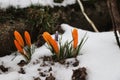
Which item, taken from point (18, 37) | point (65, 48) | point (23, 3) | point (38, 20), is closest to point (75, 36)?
point (65, 48)

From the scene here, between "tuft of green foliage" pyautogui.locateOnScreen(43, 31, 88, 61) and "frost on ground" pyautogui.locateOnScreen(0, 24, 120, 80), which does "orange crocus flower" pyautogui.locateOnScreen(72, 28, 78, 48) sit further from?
"frost on ground" pyautogui.locateOnScreen(0, 24, 120, 80)

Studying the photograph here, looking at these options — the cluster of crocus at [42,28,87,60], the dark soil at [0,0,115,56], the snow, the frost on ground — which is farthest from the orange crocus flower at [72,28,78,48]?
the snow

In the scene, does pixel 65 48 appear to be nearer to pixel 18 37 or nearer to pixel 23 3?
pixel 18 37

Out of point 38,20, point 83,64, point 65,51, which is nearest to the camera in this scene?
point 83,64

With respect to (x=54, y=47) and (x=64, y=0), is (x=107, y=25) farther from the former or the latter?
(x=54, y=47)

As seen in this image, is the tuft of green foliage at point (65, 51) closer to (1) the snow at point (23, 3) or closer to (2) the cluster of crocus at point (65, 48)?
(2) the cluster of crocus at point (65, 48)

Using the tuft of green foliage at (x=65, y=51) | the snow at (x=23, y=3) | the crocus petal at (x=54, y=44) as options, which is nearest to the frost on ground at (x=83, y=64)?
the tuft of green foliage at (x=65, y=51)

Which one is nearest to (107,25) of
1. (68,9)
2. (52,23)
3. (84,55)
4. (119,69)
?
(68,9)

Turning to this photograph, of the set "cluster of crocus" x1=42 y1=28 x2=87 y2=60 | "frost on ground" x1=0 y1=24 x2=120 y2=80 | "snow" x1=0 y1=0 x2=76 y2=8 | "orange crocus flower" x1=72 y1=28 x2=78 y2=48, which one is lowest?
"frost on ground" x1=0 y1=24 x2=120 y2=80
